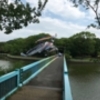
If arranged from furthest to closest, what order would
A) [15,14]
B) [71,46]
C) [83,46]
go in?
[71,46] < [83,46] < [15,14]

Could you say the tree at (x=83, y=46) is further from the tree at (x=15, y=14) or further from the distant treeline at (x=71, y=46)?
the tree at (x=15, y=14)

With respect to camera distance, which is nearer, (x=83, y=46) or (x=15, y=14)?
(x=15, y=14)

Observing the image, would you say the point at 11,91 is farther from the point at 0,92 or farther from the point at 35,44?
the point at 35,44

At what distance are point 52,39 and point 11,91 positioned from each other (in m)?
59.7

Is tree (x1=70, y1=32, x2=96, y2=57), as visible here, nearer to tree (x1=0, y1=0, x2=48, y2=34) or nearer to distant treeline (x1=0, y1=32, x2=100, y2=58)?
distant treeline (x1=0, y1=32, x2=100, y2=58)

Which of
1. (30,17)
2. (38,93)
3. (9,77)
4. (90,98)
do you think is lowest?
(90,98)

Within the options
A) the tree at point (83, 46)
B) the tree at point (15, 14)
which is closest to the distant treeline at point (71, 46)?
the tree at point (83, 46)

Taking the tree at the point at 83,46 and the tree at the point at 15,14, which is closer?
the tree at the point at 15,14

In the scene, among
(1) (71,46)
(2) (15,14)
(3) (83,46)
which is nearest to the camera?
(2) (15,14)

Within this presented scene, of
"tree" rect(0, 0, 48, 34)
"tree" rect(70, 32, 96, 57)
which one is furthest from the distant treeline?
"tree" rect(0, 0, 48, 34)

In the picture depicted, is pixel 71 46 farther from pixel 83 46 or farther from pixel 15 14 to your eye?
pixel 15 14

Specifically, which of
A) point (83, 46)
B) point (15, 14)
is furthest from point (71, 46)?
point (15, 14)

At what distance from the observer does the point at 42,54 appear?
60.3 meters

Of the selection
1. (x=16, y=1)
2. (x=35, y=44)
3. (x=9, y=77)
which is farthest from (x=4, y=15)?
(x=35, y=44)
